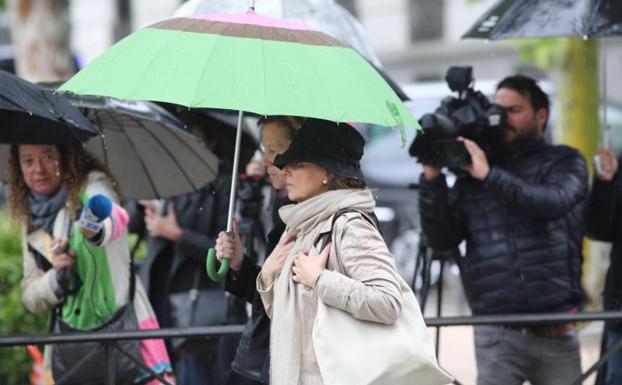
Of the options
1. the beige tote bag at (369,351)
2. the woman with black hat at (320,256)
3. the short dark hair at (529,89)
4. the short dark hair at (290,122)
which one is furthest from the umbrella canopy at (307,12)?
the beige tote bag at (369,351)

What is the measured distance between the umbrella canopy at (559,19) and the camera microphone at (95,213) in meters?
1.91

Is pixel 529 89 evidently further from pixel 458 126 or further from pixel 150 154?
pixel 150 154

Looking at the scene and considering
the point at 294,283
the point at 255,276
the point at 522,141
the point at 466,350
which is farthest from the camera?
the point at 466,350

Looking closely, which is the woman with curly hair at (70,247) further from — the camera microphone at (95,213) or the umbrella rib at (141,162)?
the umbrella rib at (141,162)

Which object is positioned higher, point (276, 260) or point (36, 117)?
point (36, 117)

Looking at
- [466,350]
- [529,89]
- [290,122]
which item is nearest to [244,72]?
[290,122]

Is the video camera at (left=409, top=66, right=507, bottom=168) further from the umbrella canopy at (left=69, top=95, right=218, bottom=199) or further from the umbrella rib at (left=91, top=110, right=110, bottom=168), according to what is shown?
the umbrella rib at (left=91, top=110, right=110, bottom=168)

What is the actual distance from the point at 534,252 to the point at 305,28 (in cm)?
165

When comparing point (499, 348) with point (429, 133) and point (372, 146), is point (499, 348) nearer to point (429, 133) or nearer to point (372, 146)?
point (429, 133)

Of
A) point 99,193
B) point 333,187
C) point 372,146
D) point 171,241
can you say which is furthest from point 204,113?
point 372,146

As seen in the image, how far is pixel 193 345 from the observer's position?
6094 millimetres

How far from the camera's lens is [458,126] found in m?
5.37

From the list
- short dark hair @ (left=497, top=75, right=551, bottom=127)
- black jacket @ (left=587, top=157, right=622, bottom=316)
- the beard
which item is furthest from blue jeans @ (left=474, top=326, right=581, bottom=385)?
short dark hair @ (left=497, top=75, right=551, bottom=127)

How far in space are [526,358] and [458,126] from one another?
40.6 inches
